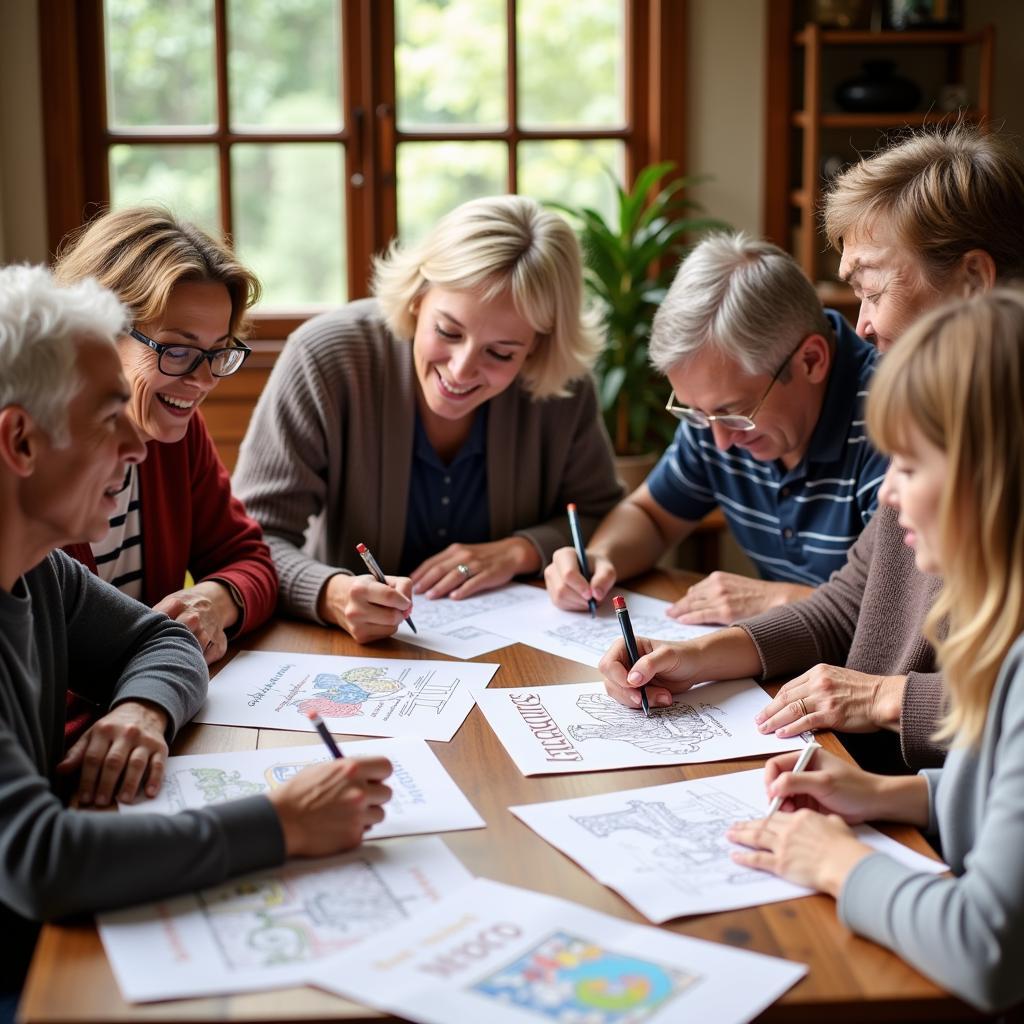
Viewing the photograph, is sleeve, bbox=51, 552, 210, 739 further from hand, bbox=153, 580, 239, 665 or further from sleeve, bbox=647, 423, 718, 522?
sleeve, bbox=647, 423, 718, 522

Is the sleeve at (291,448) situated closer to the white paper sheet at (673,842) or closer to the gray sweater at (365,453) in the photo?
the gray sweater at (365,453)

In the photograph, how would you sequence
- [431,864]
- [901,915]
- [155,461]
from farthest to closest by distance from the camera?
[155,461], [431,864], [901,915]

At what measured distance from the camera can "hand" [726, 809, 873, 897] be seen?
3.79ft

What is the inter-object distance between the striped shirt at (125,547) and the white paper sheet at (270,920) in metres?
0.89

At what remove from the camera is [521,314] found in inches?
88.9

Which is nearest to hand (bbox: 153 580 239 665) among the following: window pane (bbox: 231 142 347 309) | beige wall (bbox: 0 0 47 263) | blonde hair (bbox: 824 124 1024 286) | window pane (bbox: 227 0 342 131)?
blonde hair (bbox: 824 124 1024 286)

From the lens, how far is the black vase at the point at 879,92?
3799 millimetres

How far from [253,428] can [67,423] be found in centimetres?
110

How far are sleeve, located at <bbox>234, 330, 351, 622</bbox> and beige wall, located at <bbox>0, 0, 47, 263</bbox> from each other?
6.02 feet

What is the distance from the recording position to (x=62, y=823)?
1.12 m

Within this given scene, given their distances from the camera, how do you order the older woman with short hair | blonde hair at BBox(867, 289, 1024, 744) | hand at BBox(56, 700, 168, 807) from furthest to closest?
the older woman with short hair → hand at BBox(56, 700, 168, 807) → blonde hair at BBox(867, 289, 1024, 744)

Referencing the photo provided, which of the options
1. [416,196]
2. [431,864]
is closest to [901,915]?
[431,864]

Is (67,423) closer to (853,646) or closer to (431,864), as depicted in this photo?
(431,864)

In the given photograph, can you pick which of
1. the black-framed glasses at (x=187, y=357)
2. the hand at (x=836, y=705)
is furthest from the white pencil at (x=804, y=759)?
the black-framed glasses at (x=187, y=357)
